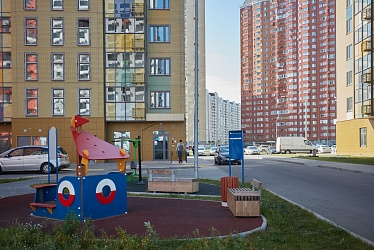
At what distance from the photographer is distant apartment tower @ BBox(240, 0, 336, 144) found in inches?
4422

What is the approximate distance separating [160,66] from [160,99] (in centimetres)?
301

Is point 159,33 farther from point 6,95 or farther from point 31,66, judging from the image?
point 6,95

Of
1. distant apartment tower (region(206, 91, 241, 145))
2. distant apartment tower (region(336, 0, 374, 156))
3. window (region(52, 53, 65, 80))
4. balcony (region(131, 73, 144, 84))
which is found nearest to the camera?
window (region(52, 53, 65, 80))

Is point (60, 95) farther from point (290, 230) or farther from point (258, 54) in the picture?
point (258, 54)

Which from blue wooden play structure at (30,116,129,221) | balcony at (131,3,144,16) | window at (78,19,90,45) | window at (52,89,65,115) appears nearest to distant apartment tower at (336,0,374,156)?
balcony at (131,3,144,16)

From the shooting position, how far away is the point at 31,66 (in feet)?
124

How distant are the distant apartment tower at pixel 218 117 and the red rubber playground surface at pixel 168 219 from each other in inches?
5172

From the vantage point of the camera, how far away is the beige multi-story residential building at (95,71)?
37.8 m

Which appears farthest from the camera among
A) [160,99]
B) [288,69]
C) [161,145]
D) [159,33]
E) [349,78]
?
[288,69]

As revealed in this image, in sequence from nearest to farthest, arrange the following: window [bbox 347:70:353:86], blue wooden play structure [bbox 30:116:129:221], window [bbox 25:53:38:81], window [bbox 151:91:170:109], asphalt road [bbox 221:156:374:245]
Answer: asphalt road [bbox 221:156:374:245], blue wooden play structure [bbox 30:116:129:221], window [bbox 25:53:38:81], window [bbox 151:91:170:109], window [bbox 347:70:353:86]

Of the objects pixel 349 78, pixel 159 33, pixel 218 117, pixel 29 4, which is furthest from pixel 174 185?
pixel 218 117

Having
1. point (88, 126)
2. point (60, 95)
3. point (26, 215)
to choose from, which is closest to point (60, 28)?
point (60, 95)

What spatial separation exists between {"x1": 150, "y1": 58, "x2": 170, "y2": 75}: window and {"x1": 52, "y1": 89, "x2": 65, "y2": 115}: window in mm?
8086

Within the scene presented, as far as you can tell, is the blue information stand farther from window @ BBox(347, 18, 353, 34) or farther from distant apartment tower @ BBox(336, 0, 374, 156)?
window @ BBox(347, 18, 353, 34)
